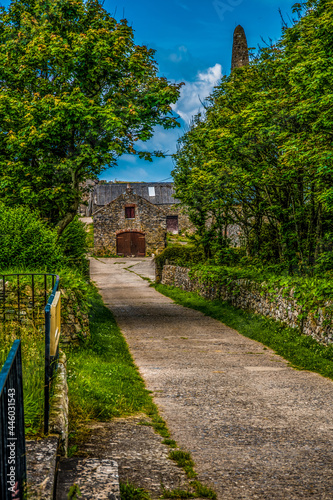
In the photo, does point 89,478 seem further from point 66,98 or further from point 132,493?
point 66,98

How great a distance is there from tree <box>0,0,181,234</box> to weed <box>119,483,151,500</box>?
10.2 m

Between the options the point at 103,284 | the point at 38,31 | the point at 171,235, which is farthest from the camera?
the point at 171,235

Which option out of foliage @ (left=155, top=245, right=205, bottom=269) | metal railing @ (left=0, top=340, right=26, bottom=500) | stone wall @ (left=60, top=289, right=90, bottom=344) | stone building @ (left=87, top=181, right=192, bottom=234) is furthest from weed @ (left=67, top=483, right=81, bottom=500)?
stone building @ (left=87, top=181, right=192, bottom=234)

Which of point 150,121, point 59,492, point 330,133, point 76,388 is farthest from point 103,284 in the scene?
point 59,492

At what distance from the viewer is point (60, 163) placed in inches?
536

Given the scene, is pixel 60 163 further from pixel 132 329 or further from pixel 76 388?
pixel 76 388

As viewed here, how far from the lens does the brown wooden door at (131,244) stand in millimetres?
50219

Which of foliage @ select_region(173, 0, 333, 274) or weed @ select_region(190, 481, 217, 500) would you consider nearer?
weed @ select_region(190, 481, 217, 500)

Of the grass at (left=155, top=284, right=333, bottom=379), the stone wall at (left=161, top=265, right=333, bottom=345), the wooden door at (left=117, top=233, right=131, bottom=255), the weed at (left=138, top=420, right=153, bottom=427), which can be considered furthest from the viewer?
the wooden door at (left=117, top=233, right=131, bottom=255)

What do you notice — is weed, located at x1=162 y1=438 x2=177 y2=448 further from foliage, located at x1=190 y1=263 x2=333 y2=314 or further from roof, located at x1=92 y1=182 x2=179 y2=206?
roof, located at x1=92 y1=182 x2=179 y2=206

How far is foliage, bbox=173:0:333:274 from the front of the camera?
31.0ft

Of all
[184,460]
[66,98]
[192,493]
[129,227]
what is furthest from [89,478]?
[129,227]

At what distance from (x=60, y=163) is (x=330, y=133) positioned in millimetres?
7627

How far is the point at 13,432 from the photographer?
2277 mm
